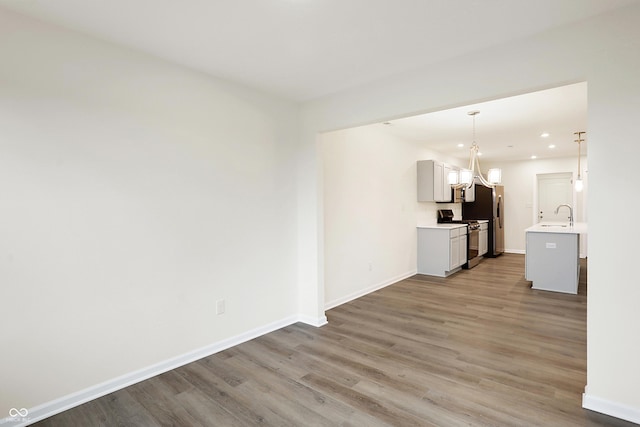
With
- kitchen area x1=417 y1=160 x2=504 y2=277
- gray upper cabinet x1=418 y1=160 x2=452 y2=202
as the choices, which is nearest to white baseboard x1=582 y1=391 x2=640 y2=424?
kitchen area x1=417 y1=160 x2=504 y2=277

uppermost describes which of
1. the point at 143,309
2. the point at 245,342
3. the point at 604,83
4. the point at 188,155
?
the point at 604,83

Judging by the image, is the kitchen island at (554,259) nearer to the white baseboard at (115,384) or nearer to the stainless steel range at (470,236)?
the stainless steel range at (470,236)

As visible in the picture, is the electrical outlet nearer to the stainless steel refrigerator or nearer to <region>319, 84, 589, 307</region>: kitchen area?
<region>319, 84, 589, 307</region>: kitchen area

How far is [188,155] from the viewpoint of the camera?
2.81 metres

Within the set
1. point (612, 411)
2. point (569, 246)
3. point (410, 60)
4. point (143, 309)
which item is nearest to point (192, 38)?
point (410, 60)

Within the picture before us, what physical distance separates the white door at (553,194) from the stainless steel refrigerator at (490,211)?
1043 millimetres

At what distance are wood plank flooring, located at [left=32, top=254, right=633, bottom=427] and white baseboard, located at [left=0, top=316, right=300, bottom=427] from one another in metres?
0.06

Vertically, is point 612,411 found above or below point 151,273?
below

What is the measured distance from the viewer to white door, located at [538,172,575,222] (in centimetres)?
828

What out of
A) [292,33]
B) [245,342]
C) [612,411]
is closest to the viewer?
[612,411]

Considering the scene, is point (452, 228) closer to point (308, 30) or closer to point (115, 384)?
point (308, 30)

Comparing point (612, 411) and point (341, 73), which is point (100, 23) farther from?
point (612, 411)

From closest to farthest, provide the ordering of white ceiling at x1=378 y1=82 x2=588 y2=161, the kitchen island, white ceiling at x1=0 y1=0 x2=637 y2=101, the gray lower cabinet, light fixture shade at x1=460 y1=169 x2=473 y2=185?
1. white ceiling at x1=0 y1=0 x2=637 y2=101
2. white ceiling at x1=378 y1=82 x2=588 y2=161
3. light fixture shade at x1=460 y1=169 x2=473 y2=185
4. the kitchen island
5. the gray lower cabinet

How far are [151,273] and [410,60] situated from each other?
2.72 m
